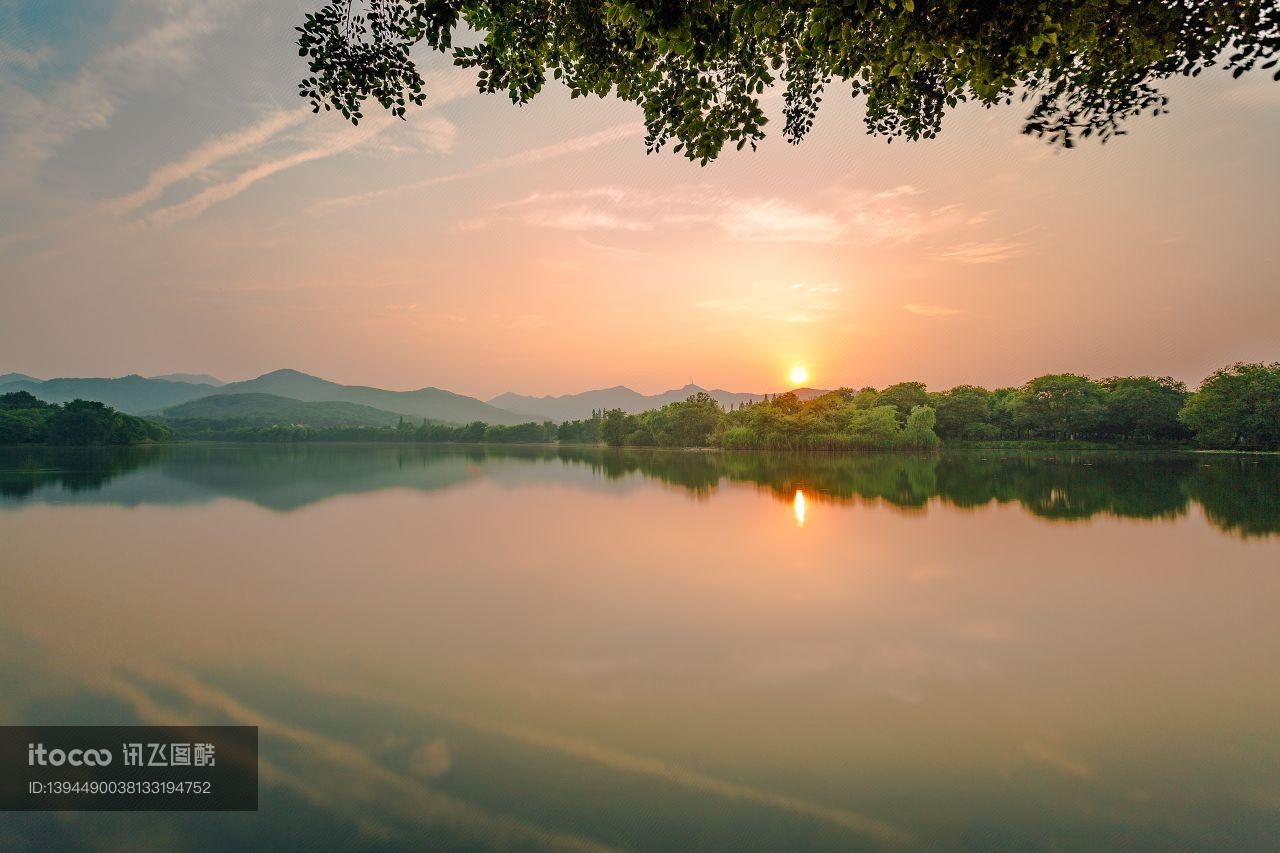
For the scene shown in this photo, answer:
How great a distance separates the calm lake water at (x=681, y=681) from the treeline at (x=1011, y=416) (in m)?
62.4

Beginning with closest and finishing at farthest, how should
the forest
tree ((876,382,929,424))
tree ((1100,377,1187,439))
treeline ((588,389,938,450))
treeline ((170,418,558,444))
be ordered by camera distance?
the forest
tree ((1100,377,1187,439))
treeline ((588,389,938,450))
tree ((876,382,929,424))
treeline ((170,418,558,444))

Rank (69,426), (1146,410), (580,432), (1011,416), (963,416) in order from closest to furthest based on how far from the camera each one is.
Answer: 1. (1146,410)
2. (1011,416)
3. (69,426)
4. (963,416)
5. (580,432)

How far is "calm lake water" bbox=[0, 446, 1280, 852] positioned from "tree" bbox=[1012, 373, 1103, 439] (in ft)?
229

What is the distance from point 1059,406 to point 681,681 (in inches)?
3475

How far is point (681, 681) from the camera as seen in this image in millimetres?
7039

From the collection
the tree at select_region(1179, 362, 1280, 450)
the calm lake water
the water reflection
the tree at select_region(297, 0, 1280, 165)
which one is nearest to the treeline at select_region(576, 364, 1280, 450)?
the tree at select_region(1179, 362, 1280, 450)

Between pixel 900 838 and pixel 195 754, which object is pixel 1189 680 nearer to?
pixel 900 838

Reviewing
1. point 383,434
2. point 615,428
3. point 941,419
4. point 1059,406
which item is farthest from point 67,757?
point 383,434

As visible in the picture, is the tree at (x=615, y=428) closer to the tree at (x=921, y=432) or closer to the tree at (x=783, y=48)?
the tree at (x=921, y=432)

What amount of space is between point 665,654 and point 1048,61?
8.44 meters

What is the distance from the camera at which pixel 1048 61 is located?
558 centimetres

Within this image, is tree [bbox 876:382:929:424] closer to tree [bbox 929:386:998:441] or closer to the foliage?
tree [bbox 929:386:998:441]

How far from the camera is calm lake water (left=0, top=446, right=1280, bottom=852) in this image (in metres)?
4.54

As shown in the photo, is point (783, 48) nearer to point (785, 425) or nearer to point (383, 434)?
A: point (785, 425)
